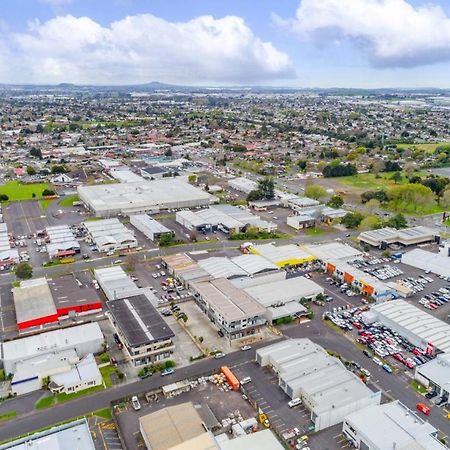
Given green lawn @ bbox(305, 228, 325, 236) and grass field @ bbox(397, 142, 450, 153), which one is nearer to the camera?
green lawn @ bbox(305, 228, 325, 236)

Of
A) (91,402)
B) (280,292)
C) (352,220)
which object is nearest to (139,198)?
(352,220)

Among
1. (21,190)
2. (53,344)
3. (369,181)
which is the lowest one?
(53,344)

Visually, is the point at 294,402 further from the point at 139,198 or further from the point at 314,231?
the point at 139,198

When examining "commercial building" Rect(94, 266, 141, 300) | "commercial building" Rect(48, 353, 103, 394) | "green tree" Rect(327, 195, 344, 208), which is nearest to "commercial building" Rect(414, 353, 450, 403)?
"commercial building" Rect(48, 353, 103, 394)

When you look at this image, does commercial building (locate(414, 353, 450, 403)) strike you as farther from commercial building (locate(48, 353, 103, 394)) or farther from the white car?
commercial building (locate(48, 353, 103, 394))

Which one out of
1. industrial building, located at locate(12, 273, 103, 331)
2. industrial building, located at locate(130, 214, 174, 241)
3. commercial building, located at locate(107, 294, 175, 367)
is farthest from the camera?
industrial building, located at locate(130, 214, 174, 241)

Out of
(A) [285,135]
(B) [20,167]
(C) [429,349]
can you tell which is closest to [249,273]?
(C) [429,349]

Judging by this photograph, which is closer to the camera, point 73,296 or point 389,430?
point 389,430
